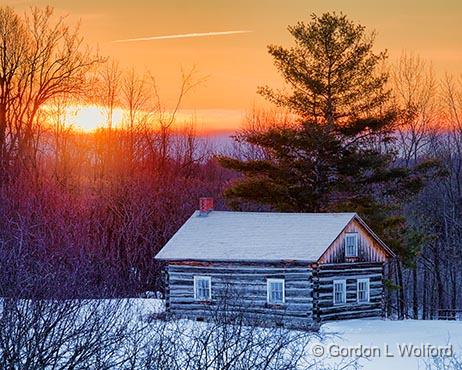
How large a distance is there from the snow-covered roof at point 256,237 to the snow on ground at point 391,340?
322cm

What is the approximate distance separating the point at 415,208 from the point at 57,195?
26.7 metres

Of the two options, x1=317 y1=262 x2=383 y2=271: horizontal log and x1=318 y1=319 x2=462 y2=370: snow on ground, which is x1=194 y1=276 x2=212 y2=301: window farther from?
x1=318 y1=319 x2=462 y2=370: snow on ground

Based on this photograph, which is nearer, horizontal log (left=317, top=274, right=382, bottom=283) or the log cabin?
the log cabin

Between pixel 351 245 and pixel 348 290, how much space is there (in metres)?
1.82

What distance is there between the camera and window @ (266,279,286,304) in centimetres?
3422

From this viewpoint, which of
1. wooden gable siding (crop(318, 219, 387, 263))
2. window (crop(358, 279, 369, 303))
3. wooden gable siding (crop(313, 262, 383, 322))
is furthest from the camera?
window (crop(358, 279, 369, 303))

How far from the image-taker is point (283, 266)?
1346 inches

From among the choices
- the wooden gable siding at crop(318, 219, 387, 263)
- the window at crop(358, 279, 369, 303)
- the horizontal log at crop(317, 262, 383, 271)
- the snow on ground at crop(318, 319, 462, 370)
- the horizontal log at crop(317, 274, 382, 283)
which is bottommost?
the snow on ground at crop(318, 319, 462, 370)

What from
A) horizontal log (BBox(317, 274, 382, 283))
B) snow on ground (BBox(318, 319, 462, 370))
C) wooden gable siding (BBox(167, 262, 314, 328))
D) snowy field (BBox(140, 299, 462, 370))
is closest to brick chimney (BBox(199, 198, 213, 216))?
wooden gable siding (BBox(167, 262, 314, 328))

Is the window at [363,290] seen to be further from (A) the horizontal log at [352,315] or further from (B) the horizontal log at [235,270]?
(B) the horizontal log at [235,270]

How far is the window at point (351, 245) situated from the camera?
117 ft

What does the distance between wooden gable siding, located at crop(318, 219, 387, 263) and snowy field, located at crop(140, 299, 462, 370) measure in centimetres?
247

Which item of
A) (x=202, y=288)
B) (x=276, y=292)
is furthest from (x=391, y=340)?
(x=202, y=288)

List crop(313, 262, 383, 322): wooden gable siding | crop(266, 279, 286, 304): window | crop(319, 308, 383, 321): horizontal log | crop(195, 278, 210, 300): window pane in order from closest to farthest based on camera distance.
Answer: crop(313, 262, 383, 322): wooden gable siding → crop(319, 308, 383, 321): horizontal log → crop(266, 279, 286, 304): window → crop(195, 278, 210, 300): window pane
